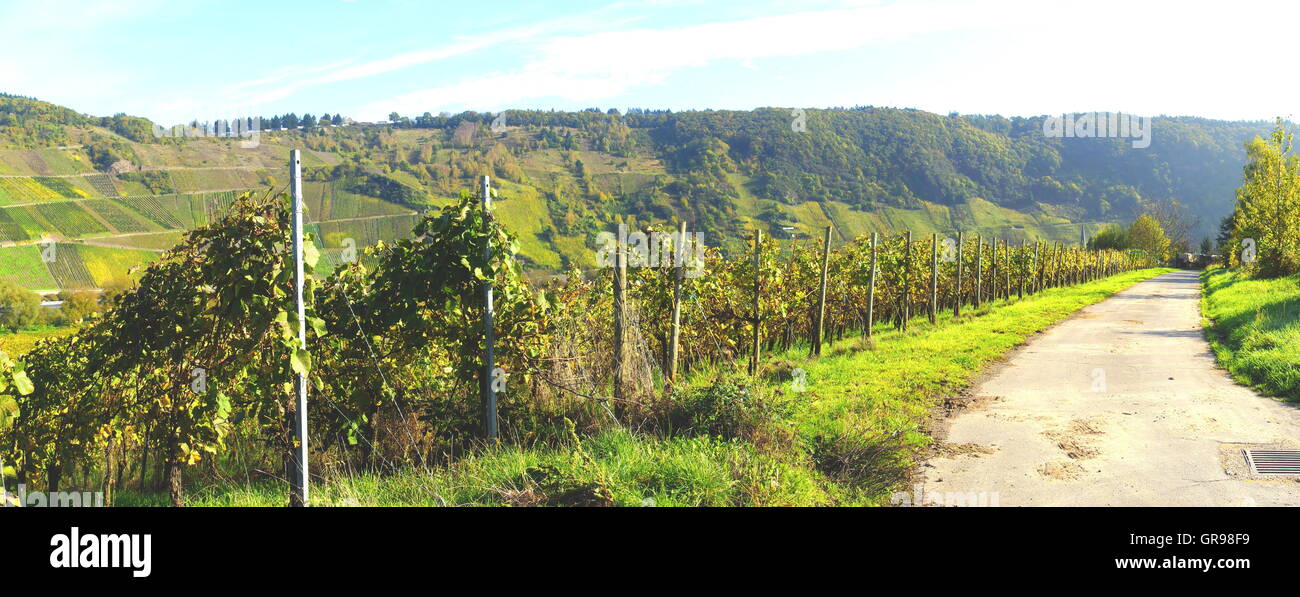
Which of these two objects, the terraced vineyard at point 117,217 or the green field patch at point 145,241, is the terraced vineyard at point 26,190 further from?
the green field patch at point 145,241

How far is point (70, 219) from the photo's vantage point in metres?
90.0

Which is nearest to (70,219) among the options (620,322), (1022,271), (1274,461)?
(1022,271)

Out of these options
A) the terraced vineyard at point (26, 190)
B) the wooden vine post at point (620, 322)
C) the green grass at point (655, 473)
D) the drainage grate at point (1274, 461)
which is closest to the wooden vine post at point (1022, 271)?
the green grass at point (655, 473)

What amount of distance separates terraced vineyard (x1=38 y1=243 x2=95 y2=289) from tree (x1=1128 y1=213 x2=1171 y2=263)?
352 ft

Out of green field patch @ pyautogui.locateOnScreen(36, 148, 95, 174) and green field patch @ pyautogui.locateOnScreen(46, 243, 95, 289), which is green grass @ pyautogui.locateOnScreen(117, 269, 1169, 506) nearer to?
Result: green field patch @ pyautogui.locateOnScreen(46, 243, 95, 289)

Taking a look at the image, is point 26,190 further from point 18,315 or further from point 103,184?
point 18,315

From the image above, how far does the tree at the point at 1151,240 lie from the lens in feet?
288

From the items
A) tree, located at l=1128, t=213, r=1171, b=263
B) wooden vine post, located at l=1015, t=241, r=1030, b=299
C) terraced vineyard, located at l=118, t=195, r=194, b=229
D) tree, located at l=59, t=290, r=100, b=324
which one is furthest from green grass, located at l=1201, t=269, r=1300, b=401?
terraced vineyard, located at l=118, t=195, r=194, b=229

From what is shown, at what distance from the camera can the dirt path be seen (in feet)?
17.6

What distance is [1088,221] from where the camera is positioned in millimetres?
180125

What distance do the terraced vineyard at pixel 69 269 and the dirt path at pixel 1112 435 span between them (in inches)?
2779
